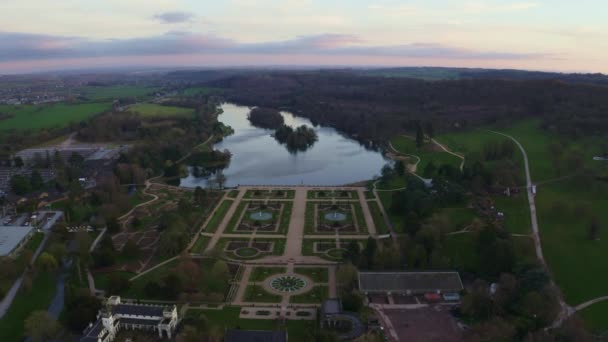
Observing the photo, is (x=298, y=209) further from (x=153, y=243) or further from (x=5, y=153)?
(x=5, y=153)

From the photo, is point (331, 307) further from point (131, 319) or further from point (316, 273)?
point (131, 319)

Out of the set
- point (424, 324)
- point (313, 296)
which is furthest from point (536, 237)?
point (313, 296)

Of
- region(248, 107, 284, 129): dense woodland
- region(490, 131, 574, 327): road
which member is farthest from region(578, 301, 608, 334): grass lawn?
region(248, 107, 284, 129): dense woodland

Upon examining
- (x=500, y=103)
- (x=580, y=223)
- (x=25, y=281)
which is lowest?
(x=25, y=281)

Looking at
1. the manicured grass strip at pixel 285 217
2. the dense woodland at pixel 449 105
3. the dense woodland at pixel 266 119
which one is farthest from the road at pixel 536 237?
the dense woodland at pixel 266 119

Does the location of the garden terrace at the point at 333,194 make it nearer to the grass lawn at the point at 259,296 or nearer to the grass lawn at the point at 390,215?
the grass lawn at the point at 390,215

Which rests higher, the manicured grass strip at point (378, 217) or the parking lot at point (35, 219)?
the manicured grass strip at point (378, 217)

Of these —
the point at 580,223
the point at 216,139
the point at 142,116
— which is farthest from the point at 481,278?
the point at 142,116
